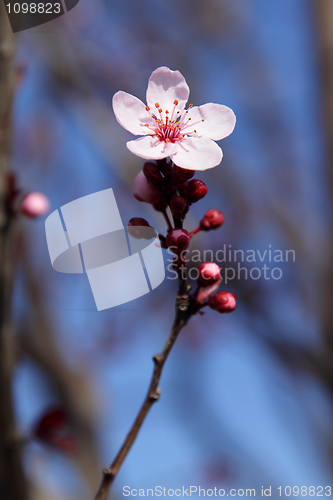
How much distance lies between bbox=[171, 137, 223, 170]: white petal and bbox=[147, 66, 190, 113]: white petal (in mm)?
233

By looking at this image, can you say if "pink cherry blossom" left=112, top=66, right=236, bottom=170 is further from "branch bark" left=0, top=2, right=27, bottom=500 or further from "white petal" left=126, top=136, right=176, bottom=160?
"branch bark" left=0, top=2, right=27, bottom=500

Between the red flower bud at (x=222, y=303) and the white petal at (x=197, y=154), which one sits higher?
the white petal at (x=197, y=154)

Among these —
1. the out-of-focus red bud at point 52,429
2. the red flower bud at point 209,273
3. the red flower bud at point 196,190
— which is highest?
the red flower bud at point 196,190

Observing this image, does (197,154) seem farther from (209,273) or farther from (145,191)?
(209,273)

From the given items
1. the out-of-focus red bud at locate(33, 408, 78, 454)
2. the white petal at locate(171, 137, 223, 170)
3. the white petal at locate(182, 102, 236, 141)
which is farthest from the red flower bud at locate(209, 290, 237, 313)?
the out-of-focus red bud at locate(33, 408, 78, 454)

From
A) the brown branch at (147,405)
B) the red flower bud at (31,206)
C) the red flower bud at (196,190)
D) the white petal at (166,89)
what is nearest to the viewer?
the brown branch at (147,405)

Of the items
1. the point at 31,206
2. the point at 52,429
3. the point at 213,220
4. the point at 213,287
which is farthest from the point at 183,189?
the point at 52,429

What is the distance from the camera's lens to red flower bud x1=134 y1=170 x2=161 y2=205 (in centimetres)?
90

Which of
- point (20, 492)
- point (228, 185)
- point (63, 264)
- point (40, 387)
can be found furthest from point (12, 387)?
point (228, 185)

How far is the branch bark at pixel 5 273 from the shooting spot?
92 centimetres

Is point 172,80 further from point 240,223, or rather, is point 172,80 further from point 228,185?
point 240,223

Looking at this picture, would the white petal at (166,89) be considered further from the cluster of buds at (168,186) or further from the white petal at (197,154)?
the cluster of buds at (168,186)

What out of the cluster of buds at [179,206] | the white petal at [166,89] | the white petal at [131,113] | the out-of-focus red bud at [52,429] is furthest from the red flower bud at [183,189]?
the out-of-focus red bud at [52,429]

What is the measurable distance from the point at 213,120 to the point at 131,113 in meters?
0.26
